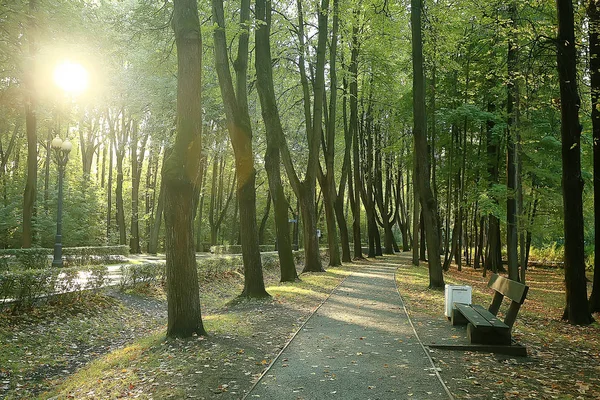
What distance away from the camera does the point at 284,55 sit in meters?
20.8

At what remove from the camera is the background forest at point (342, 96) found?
15.1 m

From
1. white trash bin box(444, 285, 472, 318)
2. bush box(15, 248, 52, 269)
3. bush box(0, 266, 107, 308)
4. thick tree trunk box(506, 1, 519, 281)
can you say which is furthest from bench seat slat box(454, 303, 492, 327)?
bush box(15, 248, 52, 269)

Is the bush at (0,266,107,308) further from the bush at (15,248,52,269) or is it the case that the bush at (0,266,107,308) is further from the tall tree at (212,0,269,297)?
the bush at (15,248,52,269)

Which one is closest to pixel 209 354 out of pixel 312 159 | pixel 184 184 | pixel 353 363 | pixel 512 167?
pixel 353 363

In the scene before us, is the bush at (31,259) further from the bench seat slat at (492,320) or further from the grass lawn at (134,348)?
the bench seat slat at (492,320)

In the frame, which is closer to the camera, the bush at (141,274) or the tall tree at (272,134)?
the bush at (141,274)

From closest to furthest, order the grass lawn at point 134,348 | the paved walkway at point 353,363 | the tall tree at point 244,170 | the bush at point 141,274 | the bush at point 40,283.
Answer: the paved walkway at point 353,363
the grass lawn at point 134,348
the bush at point 40,283
the tall tree at point 244,170
the bush at point 141,274

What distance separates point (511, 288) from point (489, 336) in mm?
776

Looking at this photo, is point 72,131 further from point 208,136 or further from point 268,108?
point 268,108

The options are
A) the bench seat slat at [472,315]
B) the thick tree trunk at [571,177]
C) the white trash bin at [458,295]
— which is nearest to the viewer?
the bench seat slat at [472,315]

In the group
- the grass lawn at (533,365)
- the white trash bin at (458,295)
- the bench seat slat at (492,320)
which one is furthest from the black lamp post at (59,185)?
the bench seat slat at (492,320)

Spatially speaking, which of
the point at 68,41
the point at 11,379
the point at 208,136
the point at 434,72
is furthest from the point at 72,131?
the point at 11,379

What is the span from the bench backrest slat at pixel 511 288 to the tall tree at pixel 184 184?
15.1 ft

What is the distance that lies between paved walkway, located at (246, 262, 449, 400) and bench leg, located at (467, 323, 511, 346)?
0.80m
